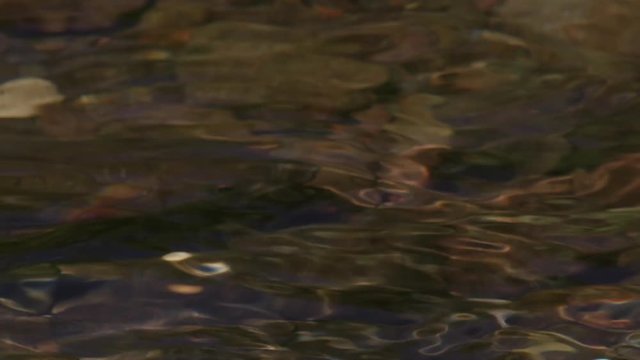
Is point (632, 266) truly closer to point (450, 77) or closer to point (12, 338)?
point (450, 77)

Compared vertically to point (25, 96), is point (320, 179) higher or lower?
lower

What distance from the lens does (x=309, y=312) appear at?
3.01 metres

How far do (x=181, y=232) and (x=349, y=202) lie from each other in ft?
1.40

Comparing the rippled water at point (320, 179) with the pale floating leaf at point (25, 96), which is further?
the pale floating leaf at point (25, 96)

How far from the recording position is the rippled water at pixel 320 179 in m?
2.99

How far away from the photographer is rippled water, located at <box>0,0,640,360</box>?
2988 millimetres

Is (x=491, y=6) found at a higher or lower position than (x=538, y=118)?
higher

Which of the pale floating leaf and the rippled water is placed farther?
the pale floating leaf

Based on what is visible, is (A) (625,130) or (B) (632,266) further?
(A) (625,130)

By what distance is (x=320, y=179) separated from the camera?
3.38 meters

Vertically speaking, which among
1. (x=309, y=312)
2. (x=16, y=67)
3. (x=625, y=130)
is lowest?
(x=309, y=312)

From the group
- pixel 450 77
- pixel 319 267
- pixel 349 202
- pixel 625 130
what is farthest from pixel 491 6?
pixel 319 267

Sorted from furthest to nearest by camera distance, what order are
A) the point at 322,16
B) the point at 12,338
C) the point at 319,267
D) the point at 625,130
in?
the point at 322,16 → the point at 625,130 → the point at 319,267 → the point at 12,338

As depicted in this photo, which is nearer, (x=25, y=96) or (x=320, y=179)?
(x=320, y=179)
